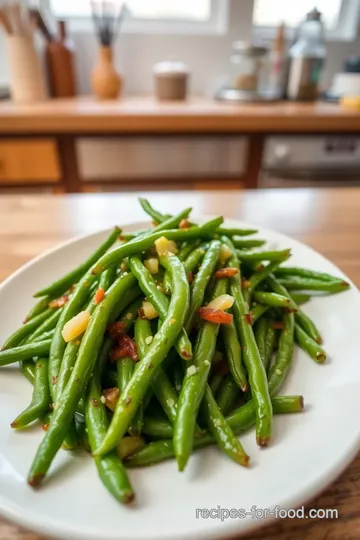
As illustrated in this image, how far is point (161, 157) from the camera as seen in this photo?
3.03m

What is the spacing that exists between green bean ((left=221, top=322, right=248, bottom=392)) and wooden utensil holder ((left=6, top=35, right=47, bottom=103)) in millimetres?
2987

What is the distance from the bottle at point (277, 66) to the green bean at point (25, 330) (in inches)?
116

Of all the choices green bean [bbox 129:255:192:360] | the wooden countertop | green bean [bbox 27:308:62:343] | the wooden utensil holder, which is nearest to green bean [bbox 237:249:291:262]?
green bean [bbox 129:255:192:360]

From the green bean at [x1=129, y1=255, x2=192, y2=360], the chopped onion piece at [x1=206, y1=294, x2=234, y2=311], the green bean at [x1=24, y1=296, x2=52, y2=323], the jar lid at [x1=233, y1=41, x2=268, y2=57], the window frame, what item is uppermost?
the window frame

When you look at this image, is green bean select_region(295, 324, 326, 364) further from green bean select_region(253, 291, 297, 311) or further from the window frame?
the window frame

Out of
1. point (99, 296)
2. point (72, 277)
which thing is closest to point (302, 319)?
point (99, 296)

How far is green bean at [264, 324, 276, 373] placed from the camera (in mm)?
955

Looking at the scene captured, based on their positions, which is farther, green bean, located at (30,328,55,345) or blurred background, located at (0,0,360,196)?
blurred background, located at (0,0,360,196)

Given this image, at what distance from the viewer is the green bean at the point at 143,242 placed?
106cm

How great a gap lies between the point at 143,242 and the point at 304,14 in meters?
3.62

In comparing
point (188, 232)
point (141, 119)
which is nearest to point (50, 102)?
point (141, 119)

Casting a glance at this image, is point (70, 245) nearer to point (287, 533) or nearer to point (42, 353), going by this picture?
point (42, 353)

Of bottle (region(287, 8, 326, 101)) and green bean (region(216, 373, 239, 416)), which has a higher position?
bottle (region(287, 8, 326, 101))

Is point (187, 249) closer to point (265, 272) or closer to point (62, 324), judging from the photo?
point (265, 272)
